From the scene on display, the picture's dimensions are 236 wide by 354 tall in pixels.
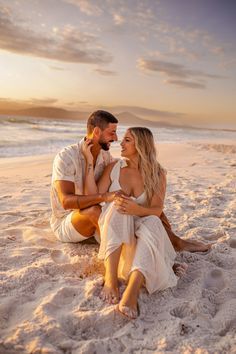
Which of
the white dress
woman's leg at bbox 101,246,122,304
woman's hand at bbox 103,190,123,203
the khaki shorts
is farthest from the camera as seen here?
the khaki shorts

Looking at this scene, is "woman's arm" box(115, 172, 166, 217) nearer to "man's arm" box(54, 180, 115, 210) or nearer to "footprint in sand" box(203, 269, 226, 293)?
"man's arm" box(54, 180, 115, 210)

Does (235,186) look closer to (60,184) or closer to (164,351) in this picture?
(60,184)

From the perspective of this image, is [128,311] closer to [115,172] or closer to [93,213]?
[93,213]

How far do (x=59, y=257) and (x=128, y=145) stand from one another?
131cm

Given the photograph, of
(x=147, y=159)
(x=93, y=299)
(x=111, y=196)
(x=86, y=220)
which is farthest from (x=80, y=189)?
(x=93, y=299)

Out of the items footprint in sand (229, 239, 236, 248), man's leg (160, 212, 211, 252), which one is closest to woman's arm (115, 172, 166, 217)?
man's leg (160, 212, 211, 252)

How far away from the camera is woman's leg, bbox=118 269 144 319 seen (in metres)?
2.70

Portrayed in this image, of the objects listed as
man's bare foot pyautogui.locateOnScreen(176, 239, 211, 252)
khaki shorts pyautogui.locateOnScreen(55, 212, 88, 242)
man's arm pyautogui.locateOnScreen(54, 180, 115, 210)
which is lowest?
man's bare foot pyautogui.locateOnScreen(176, 239, 211, 252)

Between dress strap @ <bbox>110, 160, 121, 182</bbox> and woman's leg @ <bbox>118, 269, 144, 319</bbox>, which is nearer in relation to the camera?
woman's leg @ <bbox>118, 269, 144, 319</bbox>

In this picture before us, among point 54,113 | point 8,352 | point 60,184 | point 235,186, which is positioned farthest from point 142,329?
point 54,113

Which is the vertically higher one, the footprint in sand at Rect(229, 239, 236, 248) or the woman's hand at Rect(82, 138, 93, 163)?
the woman's hand at Rect(82, 138, 93, 163)

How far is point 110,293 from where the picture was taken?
293 cm

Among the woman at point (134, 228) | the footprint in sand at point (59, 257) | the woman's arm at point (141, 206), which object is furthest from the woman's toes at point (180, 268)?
the footprint in sand at point (59, 257)

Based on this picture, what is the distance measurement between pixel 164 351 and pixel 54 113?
214 feet
